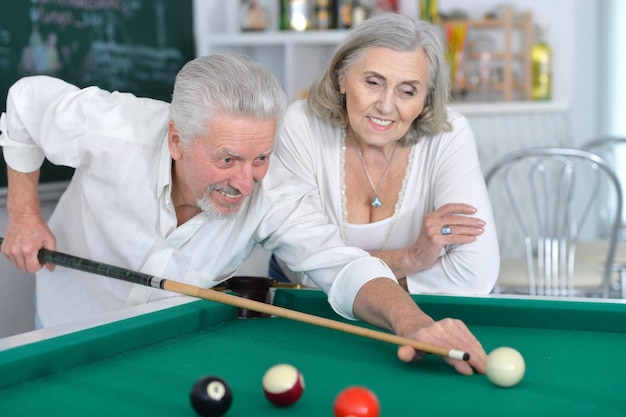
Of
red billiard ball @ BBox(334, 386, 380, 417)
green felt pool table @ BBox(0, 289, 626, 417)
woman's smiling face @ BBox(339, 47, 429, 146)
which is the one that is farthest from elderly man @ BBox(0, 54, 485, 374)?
red billiard ball @ BBox(334, 386, 380, 417)

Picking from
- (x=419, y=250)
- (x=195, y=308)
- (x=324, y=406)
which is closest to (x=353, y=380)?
(x=324, y=406)

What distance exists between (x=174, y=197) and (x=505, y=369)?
3.18 feet

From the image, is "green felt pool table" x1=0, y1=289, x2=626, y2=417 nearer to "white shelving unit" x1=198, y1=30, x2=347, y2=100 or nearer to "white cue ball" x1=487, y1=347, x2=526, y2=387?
"white cue ball" x1=487, y1=347, x2=526, y2=387

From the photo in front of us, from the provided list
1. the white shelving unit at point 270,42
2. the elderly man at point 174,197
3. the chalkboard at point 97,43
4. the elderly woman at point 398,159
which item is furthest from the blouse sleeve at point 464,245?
the white shelving unit at point 270,42

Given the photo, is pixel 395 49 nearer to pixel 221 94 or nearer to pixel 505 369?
pixel 221 94

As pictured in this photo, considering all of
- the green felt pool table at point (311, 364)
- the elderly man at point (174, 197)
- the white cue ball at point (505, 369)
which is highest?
the elderly man at point (174, 197)

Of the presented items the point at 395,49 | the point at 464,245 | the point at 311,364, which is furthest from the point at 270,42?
the point at 311,364

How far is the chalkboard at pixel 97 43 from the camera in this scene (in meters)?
2.79

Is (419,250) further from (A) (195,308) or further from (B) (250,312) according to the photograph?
(A) (195,308)

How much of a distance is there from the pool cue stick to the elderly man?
82mm

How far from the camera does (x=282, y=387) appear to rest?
4.12 ft

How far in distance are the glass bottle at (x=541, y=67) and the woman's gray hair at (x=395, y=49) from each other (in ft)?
7.31

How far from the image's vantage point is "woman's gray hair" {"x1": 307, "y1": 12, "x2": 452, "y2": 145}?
2.25 m

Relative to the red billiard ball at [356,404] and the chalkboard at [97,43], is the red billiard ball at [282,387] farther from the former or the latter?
the chalkboard at [97,43]
